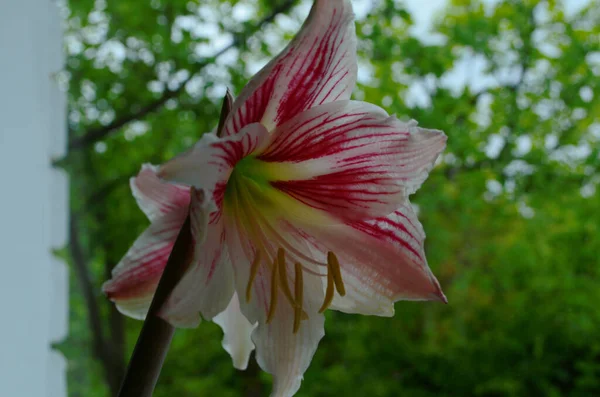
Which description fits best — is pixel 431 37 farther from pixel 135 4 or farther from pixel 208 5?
pixel 135 4

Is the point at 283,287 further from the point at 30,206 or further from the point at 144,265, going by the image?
the point at 30,206

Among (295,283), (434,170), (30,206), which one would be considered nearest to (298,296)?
(295,283)

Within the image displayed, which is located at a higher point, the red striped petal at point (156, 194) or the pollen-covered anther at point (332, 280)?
the red striped petal at point (156, 194)

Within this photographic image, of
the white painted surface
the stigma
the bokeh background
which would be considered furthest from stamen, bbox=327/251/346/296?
the bokeh background

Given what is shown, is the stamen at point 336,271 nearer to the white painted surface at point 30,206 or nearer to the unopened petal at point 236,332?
the unopened petal at point 236,332

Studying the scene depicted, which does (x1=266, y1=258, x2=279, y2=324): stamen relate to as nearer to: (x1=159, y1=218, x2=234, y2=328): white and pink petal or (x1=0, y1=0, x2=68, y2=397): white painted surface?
(x1=159, y1=218, x2=234, y2=328): white and pink petal

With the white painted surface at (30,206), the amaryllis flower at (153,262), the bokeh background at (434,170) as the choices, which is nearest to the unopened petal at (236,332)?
the amaryllis flower at (153,262)
